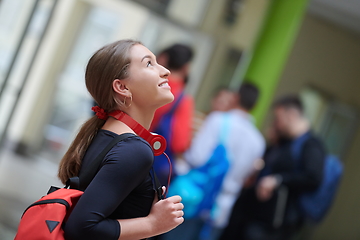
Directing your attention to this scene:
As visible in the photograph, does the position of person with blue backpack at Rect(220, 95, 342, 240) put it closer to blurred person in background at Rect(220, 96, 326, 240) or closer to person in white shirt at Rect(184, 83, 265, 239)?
blurred person in background at Rect(220, 96, 326, 240)

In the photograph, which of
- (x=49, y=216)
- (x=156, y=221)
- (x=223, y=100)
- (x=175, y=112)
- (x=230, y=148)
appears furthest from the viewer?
(x=223, y=100)

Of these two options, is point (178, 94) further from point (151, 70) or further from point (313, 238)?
point (313, 238)

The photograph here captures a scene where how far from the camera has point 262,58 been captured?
6.86 metres

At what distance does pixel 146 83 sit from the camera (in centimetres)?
127

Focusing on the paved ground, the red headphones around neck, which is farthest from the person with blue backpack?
the red headphones around neck

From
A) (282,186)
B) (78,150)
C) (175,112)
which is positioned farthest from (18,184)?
(78,150)

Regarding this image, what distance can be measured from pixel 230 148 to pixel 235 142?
68 millimetres

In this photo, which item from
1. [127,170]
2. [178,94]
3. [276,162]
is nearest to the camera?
[127,170]

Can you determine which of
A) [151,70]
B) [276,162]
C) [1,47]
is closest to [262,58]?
[276,162]

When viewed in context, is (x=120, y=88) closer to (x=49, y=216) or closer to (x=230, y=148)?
(x=49, y=216)

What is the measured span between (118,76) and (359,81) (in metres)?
9.80

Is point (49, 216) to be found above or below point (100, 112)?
below

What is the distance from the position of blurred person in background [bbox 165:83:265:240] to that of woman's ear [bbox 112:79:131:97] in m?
2.46

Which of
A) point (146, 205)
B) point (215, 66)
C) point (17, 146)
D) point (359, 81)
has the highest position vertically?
point (359, 81)
